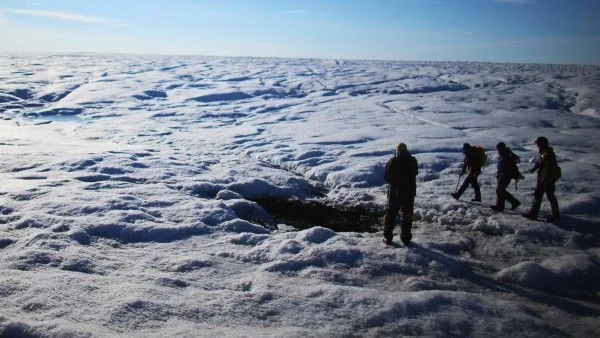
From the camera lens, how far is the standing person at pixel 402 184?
6.27 meters

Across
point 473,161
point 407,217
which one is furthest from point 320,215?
point 473,161

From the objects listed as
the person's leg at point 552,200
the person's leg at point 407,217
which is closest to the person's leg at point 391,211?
the person's leg at point 407,217

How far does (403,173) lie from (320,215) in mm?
3348

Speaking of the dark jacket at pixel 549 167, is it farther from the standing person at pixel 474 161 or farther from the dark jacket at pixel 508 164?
the standing person at pixel 474 161

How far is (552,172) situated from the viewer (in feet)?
24.2

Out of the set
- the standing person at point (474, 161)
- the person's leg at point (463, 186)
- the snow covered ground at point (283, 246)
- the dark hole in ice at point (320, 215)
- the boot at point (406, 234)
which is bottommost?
the dark hole in ice at point (320, 215)

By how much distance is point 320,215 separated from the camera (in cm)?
916

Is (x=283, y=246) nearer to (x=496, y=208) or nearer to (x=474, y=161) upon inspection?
(x=496, y=208)

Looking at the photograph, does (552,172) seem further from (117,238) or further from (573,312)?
(117,238)

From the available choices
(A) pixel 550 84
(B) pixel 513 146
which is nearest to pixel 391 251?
(B) pixel 513 146

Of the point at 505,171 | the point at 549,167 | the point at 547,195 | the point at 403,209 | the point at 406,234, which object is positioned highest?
the point at 549,167

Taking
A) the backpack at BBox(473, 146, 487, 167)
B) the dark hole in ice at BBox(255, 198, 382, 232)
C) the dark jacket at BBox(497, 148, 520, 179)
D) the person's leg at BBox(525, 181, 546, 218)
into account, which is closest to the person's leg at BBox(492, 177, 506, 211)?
the dark jacket at BBox(497, 148, 520, 179)

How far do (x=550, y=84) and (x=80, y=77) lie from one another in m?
63.3

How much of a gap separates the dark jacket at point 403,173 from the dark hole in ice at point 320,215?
1.89 m
